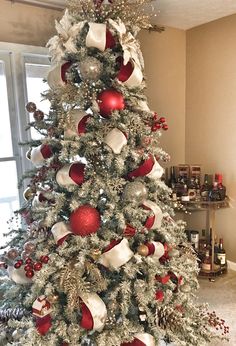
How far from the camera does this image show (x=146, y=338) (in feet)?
4.84

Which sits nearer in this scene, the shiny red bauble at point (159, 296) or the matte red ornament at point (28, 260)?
the matte red ornament at point (28, 260)

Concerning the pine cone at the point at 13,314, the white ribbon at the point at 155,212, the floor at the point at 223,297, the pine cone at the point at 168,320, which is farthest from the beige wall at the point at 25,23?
the floor at the point at 223,297

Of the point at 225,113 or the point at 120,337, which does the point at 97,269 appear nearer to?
the point at 120,337

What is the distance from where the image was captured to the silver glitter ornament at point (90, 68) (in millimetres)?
1420

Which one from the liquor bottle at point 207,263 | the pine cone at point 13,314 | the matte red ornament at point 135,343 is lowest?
the liquor bottle at point 207,263

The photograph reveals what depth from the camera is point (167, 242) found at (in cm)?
163

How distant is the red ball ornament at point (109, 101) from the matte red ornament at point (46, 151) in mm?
344

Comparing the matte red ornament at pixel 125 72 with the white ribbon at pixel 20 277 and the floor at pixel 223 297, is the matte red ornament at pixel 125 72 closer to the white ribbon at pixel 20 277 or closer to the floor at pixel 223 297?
the white ribbon at pixel 20 277

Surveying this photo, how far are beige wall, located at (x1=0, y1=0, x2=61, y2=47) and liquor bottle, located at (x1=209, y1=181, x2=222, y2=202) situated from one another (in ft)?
6.35

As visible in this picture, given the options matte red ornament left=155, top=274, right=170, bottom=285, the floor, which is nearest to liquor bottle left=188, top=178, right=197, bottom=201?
the floor

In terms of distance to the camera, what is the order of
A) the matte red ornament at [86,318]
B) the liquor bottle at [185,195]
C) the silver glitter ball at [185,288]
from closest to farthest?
the matte red ornament at [86,318], the silver glitter ball at [185,288], the liquor bottle at [185,195]

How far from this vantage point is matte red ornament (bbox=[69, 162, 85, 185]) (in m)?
1.44

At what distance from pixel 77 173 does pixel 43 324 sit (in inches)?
28.8

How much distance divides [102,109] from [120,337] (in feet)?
3.65
